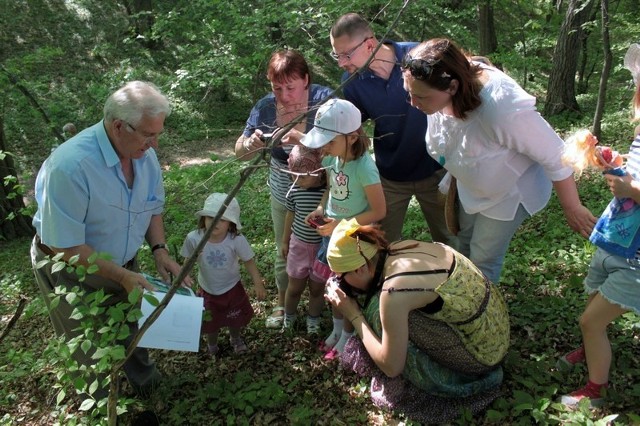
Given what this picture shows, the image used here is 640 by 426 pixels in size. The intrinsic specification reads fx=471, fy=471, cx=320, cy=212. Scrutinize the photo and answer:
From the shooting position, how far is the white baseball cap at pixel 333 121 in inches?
111

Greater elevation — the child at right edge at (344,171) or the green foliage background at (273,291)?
the child at right edge at (344,171)

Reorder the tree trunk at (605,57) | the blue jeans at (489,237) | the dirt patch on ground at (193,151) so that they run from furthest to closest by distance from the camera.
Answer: the dirt patch on ground at (193,151)
the tree trunk at (605,57)
the blue jeans at (489,237)

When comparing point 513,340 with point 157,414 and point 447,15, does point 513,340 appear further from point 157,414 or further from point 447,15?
point 447,15

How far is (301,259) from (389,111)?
1.20 m

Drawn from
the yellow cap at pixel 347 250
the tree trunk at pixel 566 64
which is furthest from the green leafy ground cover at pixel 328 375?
the tree trunk at pixel 566 64

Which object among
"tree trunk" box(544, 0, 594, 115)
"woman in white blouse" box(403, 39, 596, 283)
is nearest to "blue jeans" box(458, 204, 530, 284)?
"woman in white blouse" box(403, 39, 596, 283)

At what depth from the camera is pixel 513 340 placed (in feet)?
10.2

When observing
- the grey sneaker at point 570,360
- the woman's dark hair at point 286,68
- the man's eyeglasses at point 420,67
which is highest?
the man's eyeglasses at point 420,67

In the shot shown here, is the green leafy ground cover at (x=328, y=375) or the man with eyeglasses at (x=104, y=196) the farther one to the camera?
the green leafy ground cover at (x=328, y=375)

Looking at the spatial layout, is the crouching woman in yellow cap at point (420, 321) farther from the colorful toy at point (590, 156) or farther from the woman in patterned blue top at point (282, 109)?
the woman in patterned blue top at point (282, 109)

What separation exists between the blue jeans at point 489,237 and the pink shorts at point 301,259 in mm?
1043

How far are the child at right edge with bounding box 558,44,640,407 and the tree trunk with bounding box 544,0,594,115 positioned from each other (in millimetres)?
5340

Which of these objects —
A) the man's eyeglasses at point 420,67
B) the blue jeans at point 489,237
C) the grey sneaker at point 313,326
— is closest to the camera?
the man's eyeglasses at point 420,67

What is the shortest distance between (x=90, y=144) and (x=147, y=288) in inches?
33.1
